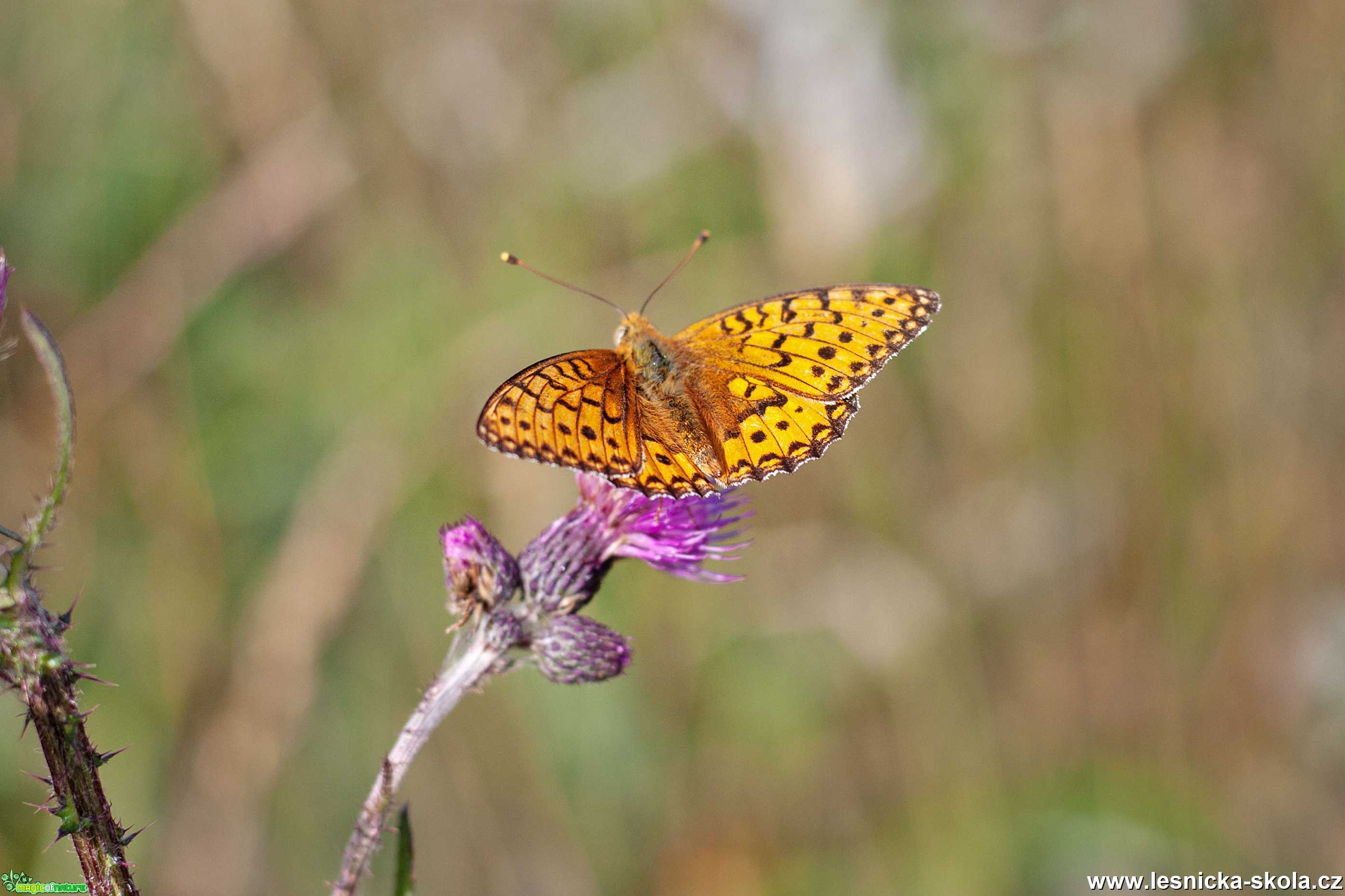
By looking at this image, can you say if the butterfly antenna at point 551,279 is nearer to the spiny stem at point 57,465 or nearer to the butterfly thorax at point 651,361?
the butterfly thorax at point 651,361

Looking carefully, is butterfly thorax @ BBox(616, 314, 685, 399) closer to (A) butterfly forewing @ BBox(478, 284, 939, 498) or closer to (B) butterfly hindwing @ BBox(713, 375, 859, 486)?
(A) butterfly forewing @ BBox(478, 284, 939, 498)

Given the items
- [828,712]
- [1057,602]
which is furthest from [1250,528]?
[828,712]

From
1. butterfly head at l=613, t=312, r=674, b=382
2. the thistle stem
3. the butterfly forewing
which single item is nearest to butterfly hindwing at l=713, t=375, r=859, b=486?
the butterfly forewing

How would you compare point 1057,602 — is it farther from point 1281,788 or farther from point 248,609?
point 248,609

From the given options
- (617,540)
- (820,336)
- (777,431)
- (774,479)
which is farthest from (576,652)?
(774,479)

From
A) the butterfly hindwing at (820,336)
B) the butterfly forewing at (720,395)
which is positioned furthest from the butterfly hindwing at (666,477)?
the butterfly hindwing at (820,336)

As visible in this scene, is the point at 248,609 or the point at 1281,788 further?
the point at 1281,788
